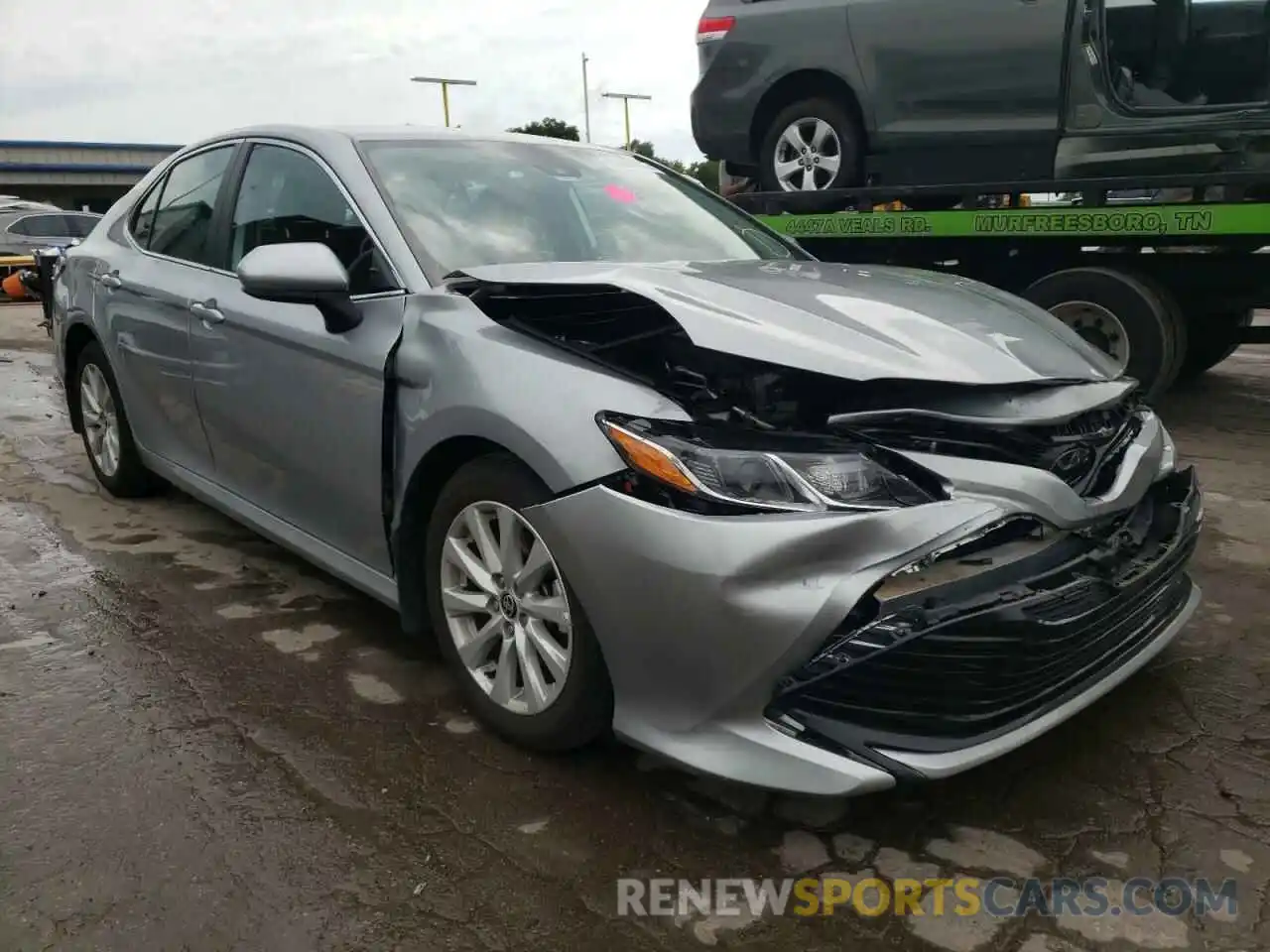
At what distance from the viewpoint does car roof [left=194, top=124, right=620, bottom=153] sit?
134 inches

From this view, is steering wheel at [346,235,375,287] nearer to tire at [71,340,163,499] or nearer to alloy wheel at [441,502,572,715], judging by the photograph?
alloy wheel at [441,502,572,715]

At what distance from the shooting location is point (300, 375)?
321 centimetres

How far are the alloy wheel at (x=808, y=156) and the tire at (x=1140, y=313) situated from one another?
1640 mm

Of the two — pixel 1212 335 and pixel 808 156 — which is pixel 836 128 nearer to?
pixel 808 156

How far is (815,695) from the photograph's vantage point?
7.04 feet

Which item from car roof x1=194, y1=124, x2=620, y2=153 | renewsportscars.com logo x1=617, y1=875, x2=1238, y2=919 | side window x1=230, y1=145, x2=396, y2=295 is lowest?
renewsportscars.com logo x1=617, y1=875, x2=1238, y2=919

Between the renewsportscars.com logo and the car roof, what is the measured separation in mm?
2387

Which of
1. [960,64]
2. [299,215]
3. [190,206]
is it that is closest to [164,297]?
[190,206]

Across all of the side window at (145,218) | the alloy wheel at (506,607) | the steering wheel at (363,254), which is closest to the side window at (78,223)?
the side window at (145,218)

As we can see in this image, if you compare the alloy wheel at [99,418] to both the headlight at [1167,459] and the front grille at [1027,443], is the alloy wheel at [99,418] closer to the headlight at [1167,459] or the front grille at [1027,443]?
the front grille at [1027,443]

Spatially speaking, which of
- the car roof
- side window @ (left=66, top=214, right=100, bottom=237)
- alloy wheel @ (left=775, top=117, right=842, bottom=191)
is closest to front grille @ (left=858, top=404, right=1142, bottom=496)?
the car roof

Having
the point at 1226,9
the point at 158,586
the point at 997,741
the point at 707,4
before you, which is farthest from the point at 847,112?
the point at 997,741

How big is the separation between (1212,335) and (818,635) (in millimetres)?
5620

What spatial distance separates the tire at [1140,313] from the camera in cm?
581
